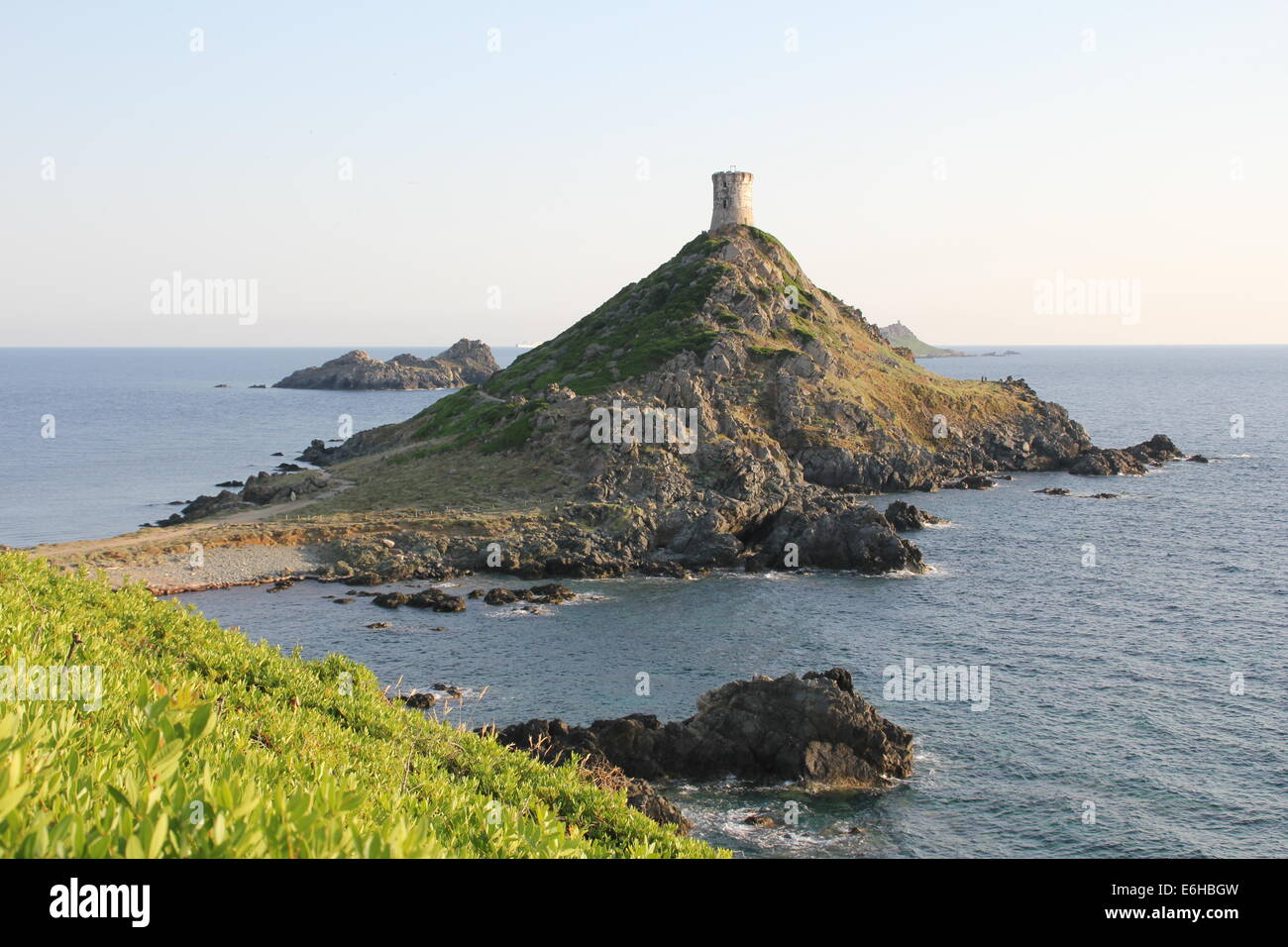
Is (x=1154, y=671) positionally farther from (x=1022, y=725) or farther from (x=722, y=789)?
(x=722, y=789)

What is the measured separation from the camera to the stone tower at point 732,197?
13562 centimetres

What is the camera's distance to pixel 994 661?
51.3 m

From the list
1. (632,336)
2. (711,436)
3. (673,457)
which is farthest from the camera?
(632,336)

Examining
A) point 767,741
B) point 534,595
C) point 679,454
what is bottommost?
point 767,741

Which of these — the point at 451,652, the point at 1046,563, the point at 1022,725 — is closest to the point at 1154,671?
the point at 1022,725

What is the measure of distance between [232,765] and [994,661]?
159 feet

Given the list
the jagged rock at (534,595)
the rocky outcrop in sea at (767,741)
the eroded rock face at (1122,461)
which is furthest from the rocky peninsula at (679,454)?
the rocky outcrop in sea at (767,741)

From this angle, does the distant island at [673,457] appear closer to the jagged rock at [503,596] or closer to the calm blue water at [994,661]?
the calm blue water at [994,661]

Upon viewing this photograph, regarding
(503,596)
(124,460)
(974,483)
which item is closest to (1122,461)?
(974,483)

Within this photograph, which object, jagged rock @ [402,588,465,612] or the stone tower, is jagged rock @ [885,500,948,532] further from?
the stone tower

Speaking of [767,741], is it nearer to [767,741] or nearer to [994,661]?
[767,741]

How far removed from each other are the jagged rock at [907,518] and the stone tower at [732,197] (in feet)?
208
